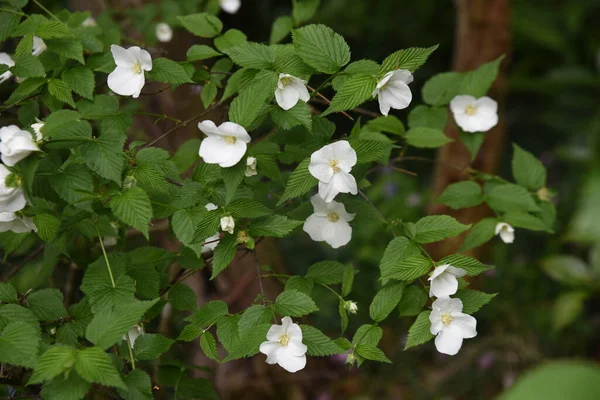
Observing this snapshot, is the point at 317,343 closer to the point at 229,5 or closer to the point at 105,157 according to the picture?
the point at 105,157

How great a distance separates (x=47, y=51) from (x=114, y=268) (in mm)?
416

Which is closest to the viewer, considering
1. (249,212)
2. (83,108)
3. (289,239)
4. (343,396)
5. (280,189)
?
(249,212)

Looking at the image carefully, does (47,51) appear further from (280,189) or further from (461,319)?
(461,319)

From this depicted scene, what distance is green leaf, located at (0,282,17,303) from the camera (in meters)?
1.01

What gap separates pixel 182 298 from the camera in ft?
3.72

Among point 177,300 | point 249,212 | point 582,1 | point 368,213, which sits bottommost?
point 582,1

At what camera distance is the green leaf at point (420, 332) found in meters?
0.97

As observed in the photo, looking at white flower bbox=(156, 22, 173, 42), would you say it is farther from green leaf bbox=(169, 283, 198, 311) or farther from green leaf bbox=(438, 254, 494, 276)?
green leaf bbox=(438, 254, 494, 276)

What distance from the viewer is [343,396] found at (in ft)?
7.93

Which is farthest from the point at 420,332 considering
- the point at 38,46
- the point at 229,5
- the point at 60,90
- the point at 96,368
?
the point at 229,5

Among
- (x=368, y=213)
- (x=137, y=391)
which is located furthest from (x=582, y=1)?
(x=137, y=391)

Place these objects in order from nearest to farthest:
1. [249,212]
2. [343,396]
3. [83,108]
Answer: [249,212] < [83,108] < [343,396]

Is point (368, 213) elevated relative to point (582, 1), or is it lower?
elevated

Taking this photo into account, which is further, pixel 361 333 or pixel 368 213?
pixel 368 213
